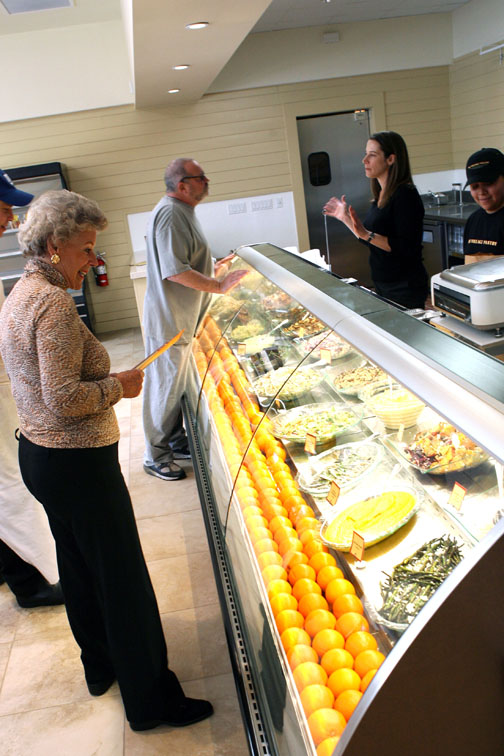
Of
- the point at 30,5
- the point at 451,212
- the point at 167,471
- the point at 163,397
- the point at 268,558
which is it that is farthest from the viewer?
the point at 451,212

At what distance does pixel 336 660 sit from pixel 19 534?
1.99 m

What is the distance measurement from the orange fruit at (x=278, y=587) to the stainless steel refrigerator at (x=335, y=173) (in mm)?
7488

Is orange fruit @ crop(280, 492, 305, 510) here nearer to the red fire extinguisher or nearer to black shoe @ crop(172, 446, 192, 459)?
black shoe @ crop(172, 446, 192, 459)

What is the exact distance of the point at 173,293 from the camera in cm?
379

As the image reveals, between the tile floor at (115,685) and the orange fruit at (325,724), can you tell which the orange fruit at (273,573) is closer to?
the orange fruit at (325,724)

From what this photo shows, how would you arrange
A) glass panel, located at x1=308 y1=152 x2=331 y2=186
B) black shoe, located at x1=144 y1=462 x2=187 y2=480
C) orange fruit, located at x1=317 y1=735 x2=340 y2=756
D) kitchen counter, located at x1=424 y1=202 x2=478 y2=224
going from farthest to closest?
glass panel, located at x1=308 y1=152 x2=331 y2=186 < kitchen counter, located at x1=424 y1=202 x2=478 y2=224 < black shoe, located at x1=144 y1=462 x2=187 y2=480 < orange fruit, located at x1=317 y1=735 x2=340 y2=756

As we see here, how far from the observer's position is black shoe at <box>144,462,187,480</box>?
408 centimetres

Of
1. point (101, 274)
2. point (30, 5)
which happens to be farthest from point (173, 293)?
point (101, 274)

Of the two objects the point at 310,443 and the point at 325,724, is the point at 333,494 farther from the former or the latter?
the point at 325,724

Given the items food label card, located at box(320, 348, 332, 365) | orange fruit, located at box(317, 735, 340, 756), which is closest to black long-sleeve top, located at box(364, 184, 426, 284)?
food label card, located at box(320, 348, 332, 365)

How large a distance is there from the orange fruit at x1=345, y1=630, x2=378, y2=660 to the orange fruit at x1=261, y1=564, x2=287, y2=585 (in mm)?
329

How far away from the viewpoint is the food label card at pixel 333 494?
1.72 meters

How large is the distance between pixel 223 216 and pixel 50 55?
9.48 ft

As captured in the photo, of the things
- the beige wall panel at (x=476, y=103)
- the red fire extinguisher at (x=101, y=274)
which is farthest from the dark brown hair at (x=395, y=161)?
the red fire extinguisher at (x=101, y=274)
